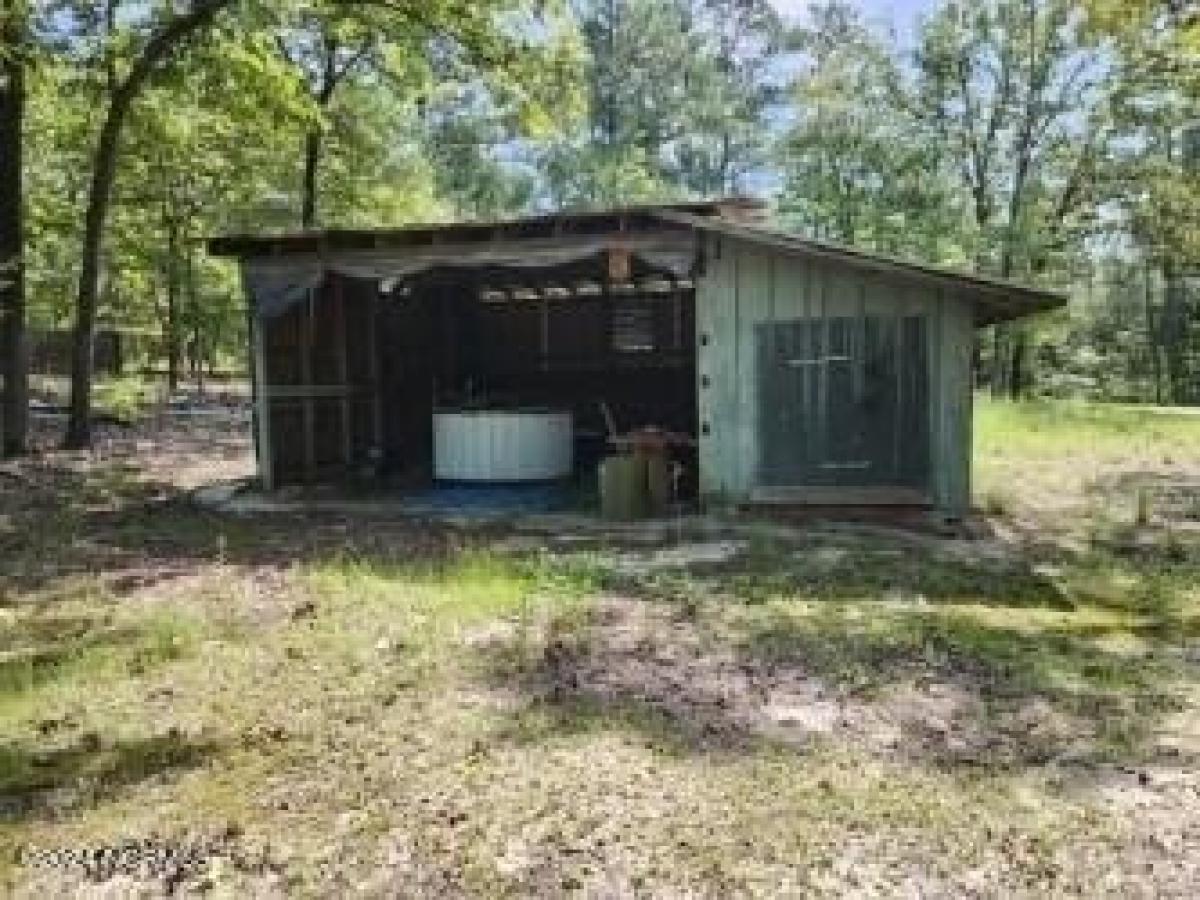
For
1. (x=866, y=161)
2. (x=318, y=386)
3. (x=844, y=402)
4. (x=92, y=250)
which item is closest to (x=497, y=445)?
(x=318, y=386)

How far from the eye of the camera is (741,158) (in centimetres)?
4628

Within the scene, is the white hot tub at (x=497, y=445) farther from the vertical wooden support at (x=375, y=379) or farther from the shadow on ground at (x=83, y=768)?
the shadow on ground at (x=83, y=768)

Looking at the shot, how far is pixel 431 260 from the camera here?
12023 mm

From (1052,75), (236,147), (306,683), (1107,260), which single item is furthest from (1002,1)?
(306,683)

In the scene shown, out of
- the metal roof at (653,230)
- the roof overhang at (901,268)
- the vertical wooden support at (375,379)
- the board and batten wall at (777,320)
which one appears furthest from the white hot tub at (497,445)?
the roof overhang at (901,268)

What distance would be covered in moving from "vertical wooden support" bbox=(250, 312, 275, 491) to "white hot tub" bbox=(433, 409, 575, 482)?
179 centimetres

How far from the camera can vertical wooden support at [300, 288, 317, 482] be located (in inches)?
539

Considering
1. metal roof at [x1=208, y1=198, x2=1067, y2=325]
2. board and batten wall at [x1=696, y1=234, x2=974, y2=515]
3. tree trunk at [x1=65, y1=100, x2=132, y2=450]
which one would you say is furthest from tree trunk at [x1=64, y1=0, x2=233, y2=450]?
board and batten wall at [x1=696, y1=234, x2=974, y2=515]

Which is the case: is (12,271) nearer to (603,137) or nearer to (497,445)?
(497,445)

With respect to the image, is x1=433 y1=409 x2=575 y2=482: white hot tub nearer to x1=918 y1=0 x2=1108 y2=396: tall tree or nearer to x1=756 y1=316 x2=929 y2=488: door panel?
x1=756 y1=316 x2=929 y2=488: door panel

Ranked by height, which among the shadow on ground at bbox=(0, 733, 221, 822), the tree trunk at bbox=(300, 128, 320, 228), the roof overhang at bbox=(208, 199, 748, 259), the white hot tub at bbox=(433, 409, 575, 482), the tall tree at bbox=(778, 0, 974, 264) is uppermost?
the tall tree at bbox=(778, 0, 974, 264)

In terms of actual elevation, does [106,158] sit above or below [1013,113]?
below

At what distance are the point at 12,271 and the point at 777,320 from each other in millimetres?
8574

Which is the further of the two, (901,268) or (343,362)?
(343,362)
